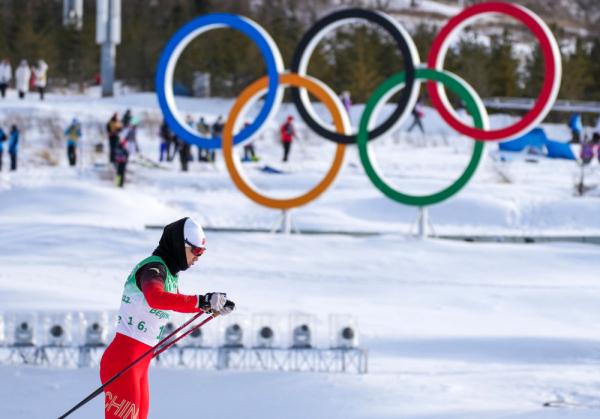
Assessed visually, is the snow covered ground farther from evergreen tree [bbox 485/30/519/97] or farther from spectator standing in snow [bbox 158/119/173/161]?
evergreen tree [bbox 485/30/519/97]

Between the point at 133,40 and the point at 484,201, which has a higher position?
the point at 133,40

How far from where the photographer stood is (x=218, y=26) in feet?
66.2

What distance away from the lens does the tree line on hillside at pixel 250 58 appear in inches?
1724

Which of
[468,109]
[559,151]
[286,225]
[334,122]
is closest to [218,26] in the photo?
[334,122]

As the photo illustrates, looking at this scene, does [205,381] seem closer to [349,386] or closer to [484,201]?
[349,386]

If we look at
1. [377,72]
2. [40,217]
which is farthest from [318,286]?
[377,72]

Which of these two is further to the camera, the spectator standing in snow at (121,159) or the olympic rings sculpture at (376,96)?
the spectator standing in snow at (121,159)

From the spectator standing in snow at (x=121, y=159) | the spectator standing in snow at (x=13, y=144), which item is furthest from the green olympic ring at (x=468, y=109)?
the spectator standing in snow at (x=13, y=144)

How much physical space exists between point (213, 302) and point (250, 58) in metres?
37.6

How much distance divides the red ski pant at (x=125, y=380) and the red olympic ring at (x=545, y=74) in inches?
468

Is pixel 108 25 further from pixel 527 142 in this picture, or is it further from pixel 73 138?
pixel 527 142

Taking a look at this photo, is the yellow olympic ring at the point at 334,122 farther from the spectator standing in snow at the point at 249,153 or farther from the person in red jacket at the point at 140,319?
the person in red jacket at the point at 140,319

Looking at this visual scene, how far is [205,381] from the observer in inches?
426

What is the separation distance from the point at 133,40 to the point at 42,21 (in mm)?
5064
